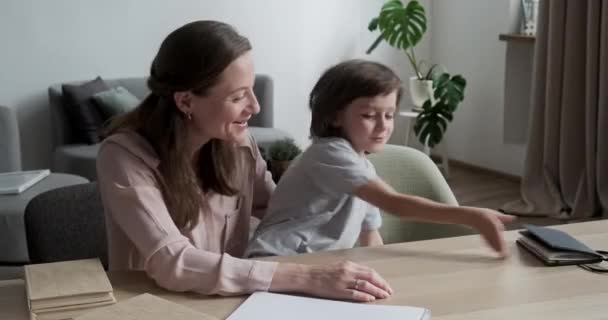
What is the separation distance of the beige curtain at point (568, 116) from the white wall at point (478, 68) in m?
0.64

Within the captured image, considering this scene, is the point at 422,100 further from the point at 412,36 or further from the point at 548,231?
the point at 548,231

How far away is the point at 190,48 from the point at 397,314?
0.65 meters

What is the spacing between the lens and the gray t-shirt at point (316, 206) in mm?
1890

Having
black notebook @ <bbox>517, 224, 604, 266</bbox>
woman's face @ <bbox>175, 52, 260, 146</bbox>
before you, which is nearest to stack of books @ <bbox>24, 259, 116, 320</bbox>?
woman's face @ <bbox>175, 52, 260, 146</bbox>

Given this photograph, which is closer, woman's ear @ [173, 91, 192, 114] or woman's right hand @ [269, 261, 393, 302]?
woman's right hand @ [269, 261, 393, 302]

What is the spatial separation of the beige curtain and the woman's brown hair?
3.23m

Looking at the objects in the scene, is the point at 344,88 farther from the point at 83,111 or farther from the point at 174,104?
the point at 83,111

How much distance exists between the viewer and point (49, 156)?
17.4 feet

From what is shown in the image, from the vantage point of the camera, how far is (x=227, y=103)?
1702 mm

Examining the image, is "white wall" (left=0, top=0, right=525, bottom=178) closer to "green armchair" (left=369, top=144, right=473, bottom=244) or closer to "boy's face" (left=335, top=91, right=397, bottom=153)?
"green armchair" (left=369, top=144, right=473, bottom=244)

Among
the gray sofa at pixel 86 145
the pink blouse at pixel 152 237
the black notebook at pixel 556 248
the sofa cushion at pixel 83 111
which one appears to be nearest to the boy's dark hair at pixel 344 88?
the pink blouse at pixel 152 237

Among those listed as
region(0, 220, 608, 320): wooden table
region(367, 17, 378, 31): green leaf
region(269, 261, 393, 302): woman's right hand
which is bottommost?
region(0, 220, 608, 320): wooden table

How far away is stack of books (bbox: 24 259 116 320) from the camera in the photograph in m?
1.46

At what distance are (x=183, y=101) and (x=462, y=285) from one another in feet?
2.14
